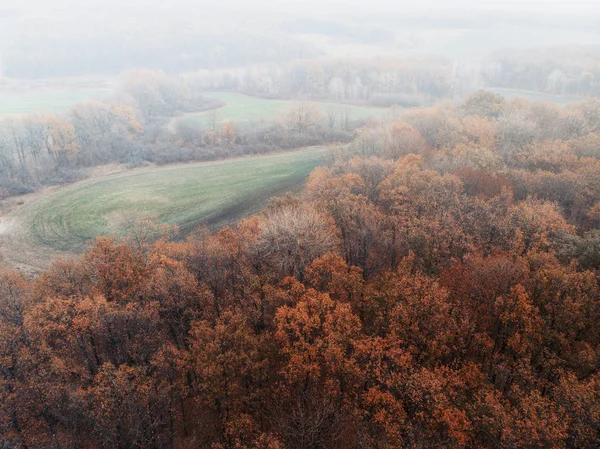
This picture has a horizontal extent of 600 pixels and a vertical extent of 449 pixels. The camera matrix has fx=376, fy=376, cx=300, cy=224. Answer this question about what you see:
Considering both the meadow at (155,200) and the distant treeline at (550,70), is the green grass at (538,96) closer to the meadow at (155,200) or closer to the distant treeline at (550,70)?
the distant treeline at (550,70)

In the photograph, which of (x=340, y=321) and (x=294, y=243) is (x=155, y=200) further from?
(x=340, y=321)

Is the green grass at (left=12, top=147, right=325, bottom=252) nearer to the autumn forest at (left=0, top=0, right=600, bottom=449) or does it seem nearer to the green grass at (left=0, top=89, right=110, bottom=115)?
the autumn forest at (left=0, top=0, right=600, bottom=449)

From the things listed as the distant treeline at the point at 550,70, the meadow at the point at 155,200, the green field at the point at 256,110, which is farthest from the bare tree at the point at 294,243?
the distant treeline at the point at 550,70

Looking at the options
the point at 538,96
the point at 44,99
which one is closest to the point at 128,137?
the point at 44,99

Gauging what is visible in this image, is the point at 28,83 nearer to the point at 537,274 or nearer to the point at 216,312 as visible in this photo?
the point at 216,312

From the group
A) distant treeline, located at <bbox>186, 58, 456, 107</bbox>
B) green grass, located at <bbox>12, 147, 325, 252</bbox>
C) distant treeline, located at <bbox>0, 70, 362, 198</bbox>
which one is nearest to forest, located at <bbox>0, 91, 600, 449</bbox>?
green grass, located at <bbox>12, 147, 325, 252</bbox>

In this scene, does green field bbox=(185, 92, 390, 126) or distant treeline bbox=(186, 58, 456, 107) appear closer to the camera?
green field bbox=(185, 92, 390, 126)
